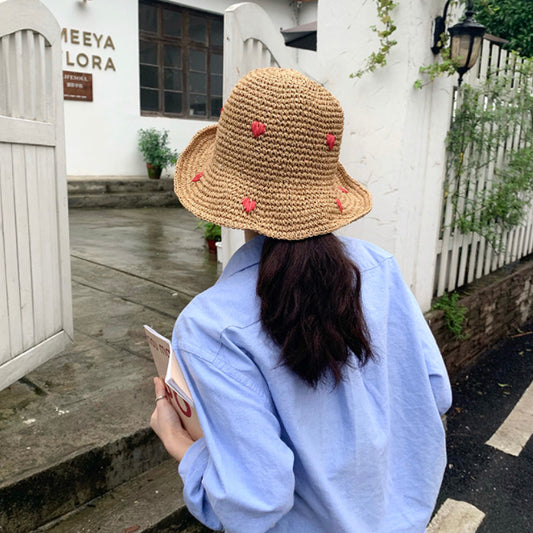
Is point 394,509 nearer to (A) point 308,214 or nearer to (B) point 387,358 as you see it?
(B) point 387,358

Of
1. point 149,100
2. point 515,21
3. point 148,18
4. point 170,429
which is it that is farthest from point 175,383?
point 148,18

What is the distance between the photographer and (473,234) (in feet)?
13.8

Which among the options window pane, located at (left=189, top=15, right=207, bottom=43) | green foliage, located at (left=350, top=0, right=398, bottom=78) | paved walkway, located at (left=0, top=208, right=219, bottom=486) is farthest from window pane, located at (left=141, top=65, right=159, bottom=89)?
green foliage, located at (left=350, top=0, right=398, bottom=78)

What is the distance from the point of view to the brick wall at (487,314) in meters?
3.97

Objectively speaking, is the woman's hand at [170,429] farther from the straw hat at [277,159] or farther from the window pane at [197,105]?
the window pane at [197,105]

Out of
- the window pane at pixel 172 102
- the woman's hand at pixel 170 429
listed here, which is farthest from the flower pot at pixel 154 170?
the woman's hand at pixel 170 429

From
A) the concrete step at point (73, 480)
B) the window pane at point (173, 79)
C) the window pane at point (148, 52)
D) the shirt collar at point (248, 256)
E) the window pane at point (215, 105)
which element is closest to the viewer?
the shirt collar at point (248, 256)

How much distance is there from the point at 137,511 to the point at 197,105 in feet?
34.9

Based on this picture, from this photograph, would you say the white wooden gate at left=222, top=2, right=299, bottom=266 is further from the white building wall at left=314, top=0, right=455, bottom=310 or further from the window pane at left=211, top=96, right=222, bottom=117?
the window pane at left=211, top=96, right=222, bottom=117

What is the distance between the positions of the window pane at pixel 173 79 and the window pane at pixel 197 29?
76 cm

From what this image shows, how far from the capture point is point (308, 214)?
103cm

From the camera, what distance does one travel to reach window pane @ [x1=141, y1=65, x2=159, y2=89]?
35.2 feet

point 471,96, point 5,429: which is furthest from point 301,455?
point 471,96

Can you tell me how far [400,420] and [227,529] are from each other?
46cm
